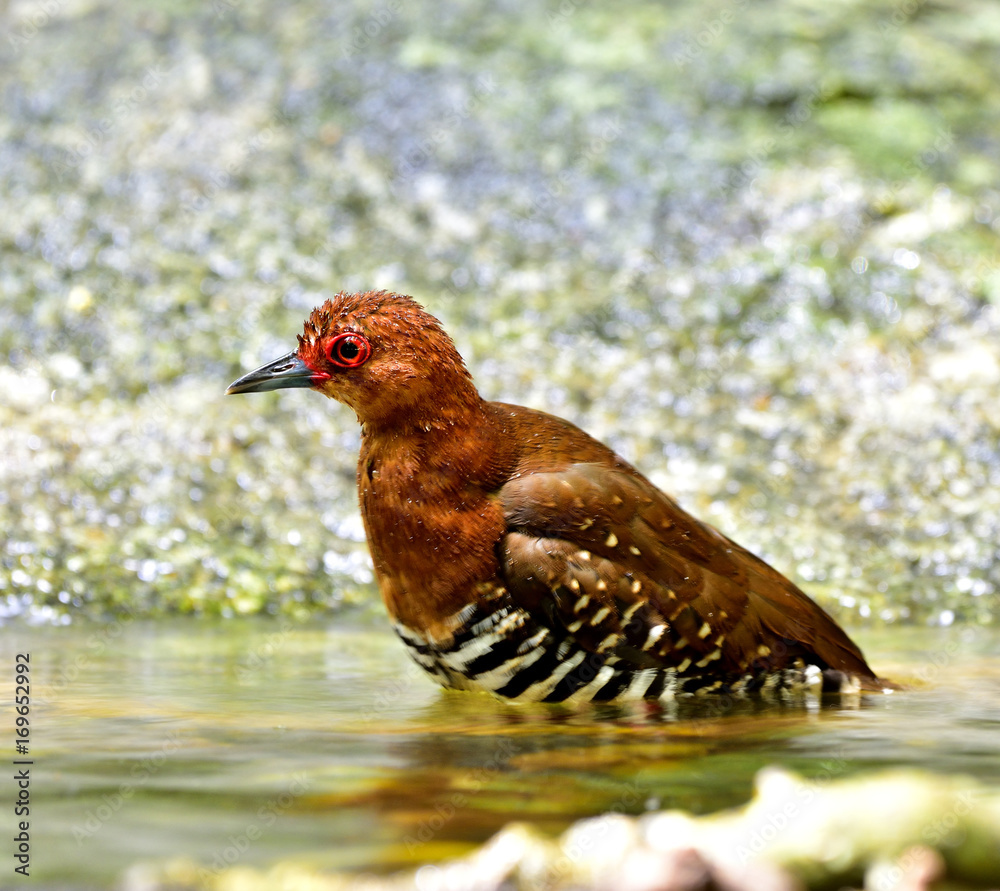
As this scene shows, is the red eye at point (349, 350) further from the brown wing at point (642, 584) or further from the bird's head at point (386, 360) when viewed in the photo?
the brown wing at point (642, 584)

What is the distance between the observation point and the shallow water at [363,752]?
2.24 meters

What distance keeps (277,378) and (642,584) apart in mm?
1196

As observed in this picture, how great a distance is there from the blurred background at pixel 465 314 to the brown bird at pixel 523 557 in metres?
0.26

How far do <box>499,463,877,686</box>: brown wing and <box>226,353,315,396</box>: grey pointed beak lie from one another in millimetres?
691

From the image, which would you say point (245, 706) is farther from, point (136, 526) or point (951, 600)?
point (951, 600)

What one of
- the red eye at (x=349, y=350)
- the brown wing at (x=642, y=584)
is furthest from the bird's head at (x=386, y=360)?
the brown wing at (x=642, y=584)

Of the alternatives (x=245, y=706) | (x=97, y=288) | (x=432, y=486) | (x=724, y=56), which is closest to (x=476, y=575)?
(x=432, y=486)

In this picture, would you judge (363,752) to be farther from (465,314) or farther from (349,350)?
(465,314)

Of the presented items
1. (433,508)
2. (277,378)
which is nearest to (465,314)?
(277,378)

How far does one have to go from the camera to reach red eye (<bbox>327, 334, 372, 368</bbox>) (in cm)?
353

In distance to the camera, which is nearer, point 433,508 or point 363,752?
point 363,752

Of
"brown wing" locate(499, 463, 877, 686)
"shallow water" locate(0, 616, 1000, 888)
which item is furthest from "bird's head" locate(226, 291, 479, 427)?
"shallow water" locate(0, 616, 1000, 888)

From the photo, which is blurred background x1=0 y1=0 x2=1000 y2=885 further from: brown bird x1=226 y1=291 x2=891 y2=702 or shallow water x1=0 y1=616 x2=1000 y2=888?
brown bird x1=226 y1=291 x2=891 y2=702

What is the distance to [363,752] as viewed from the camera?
9.35 ft
